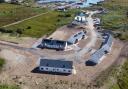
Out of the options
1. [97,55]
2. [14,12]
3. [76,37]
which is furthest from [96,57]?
[14,12]

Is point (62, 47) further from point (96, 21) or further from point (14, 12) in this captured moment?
point (14, 12)

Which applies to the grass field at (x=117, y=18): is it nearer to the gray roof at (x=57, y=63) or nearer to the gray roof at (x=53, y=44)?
the gray roof at (x=53, y=44)

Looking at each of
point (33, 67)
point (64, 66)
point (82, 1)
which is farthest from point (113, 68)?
point (82, 1)

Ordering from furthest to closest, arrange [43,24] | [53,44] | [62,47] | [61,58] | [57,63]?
1. [43,24]
2. [53,44]
3. [62,47]
4. [61,58]
5. [57,63]

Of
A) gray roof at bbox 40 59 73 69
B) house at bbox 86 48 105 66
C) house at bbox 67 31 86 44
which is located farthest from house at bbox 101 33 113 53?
gray roof at bbox 40 59 73 69

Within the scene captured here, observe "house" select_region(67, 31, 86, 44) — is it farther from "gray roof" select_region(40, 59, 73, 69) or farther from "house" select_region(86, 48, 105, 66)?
"gray roof" select_region(40, 59, 73, 69)

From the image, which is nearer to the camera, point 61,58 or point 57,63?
point 57,63

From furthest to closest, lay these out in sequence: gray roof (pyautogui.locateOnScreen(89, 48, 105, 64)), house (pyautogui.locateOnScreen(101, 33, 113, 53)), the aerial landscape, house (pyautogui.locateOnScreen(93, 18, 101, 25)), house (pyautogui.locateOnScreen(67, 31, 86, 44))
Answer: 1. house (pyautogui.locateOnScreen(93, 18, 101, 25))
2. house (pyautogui.locateOnScreen(67, 31, 86, 44))
3. house (pyautogui.locateOnScreen(101, 33, 113, 53))
4. gray roof (pyautogui.locateOnScreen(89, 48, 105, 64))
5. the aerial landscape

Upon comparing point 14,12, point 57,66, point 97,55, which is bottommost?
point 97,55
